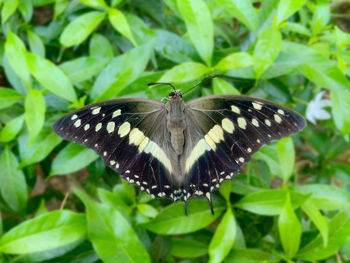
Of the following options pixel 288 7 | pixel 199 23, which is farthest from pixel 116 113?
pixel 288 7

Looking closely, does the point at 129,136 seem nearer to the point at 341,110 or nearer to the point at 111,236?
the point at 111,236

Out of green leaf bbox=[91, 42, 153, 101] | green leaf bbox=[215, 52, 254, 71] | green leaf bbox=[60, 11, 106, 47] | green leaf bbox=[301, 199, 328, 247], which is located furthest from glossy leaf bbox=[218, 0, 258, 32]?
green leaf bbox=[301, 199, 328, 247]

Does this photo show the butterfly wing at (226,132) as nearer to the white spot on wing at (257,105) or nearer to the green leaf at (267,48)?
the white spot on wing at (257,105)

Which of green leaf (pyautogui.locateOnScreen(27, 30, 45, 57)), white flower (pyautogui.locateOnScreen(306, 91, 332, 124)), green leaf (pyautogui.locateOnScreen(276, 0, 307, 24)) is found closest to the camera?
green leaf (pyautogui.locateOnScreen(276, 0, 307, 24))

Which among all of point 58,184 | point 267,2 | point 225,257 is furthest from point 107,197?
point 58,184

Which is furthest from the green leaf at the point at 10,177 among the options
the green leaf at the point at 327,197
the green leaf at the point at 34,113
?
the green leaf at the point at 327,197

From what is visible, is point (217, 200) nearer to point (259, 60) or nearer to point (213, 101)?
point (213, 101)

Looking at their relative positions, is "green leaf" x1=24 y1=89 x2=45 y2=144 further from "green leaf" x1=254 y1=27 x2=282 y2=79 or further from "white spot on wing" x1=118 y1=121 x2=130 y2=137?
"green leaf" x1=254 y1=27 x2=282 y2=79
